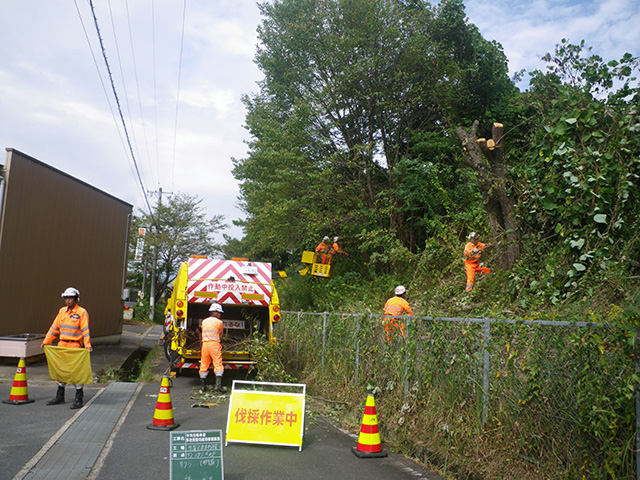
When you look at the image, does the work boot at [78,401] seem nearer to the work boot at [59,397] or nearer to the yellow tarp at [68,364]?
the yellow tarp at [68,364]

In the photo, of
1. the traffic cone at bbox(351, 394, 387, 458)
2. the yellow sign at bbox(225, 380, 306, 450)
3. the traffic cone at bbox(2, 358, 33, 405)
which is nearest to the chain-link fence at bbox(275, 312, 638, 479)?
the traffic cone at bbox(351, 394, 387, 458)

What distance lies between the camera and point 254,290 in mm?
11234

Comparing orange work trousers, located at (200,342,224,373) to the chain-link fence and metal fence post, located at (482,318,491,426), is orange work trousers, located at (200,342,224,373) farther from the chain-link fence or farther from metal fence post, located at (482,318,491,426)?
metal fence post, located at (482,318,491,426)

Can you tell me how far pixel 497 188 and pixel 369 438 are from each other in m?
5.70

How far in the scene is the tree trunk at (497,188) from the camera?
9.88 meters

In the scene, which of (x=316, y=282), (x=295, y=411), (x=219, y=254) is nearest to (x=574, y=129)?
(x=295, y=411)

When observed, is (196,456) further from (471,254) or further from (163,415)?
(471,254)

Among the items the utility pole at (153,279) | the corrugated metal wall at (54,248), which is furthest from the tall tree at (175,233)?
the corrugated metal wall at (54,248)

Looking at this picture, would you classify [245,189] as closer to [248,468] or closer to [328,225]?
[328,225]

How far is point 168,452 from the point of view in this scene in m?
6.00

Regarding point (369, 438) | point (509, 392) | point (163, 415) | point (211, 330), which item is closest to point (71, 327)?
point (211, 330)

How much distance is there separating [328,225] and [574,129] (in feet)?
36.8

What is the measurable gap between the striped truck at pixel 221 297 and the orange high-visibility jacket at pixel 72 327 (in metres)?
2.14

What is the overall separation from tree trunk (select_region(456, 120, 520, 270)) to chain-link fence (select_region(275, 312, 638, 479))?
3.35 m
